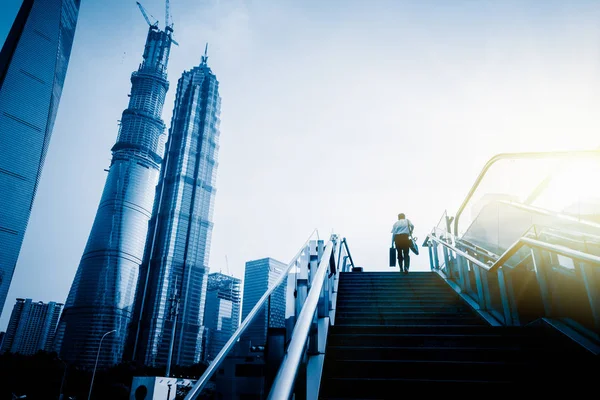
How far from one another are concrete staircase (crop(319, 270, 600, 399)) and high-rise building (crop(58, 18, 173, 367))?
96.4 metres

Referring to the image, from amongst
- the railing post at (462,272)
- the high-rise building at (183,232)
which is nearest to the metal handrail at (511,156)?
the railing post at (462,272)

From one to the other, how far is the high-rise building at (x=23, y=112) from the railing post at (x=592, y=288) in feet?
214

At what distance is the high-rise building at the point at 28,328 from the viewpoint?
398 ft

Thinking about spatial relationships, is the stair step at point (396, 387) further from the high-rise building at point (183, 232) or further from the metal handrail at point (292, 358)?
the high-rise building at point (183, 232)

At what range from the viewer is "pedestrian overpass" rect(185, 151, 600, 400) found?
8.21ft

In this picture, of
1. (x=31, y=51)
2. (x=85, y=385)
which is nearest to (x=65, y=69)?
(x=31, y=51)

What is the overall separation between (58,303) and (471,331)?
162503 mm

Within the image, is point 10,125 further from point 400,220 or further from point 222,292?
point 222,292

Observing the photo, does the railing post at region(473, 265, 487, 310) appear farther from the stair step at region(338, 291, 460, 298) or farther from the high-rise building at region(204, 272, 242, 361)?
the high-rise building at region(204, 272, 242, 361)

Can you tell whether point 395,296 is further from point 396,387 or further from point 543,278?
point 396,387

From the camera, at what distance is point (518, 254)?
4605mm

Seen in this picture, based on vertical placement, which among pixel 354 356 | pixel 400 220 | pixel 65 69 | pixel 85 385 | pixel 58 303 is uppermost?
pixel 65 69

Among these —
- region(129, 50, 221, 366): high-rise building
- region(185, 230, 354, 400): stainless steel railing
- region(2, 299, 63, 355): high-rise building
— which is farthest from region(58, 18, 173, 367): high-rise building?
region(185, 230, 354, 400): stainless steel railing

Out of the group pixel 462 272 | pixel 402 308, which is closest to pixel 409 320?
pixel 402 308
